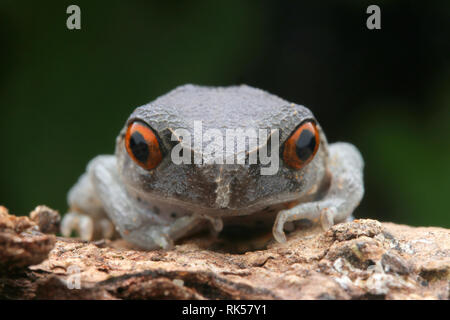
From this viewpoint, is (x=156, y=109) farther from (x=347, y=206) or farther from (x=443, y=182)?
(x=443, y=182)

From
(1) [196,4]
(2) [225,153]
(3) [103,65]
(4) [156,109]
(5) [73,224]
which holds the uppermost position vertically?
(1) [196,4]

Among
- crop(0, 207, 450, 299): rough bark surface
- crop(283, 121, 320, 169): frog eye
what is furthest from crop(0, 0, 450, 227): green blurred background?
crop(0, 207, 450, 299): rough bark surface

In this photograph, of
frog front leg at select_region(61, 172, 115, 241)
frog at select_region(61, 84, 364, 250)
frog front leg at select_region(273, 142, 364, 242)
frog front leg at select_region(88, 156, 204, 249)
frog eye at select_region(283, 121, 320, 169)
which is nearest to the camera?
frog at select_region(61, 84, 364, 250)

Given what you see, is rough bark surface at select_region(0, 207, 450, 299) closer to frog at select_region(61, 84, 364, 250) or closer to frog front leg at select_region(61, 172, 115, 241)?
frog at select_region(61, 84, 364, 250)

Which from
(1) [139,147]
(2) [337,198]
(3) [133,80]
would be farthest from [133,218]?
(3) [133,80]

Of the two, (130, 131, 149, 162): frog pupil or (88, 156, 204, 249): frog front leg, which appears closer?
(130, 131, 149, 162): frog pupil
